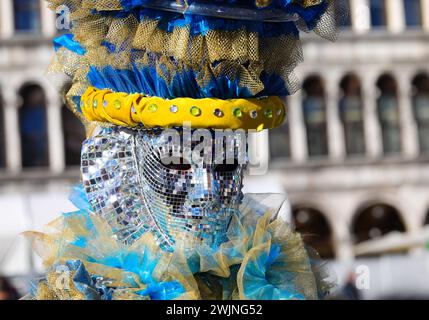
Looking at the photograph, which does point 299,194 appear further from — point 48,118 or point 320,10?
point 320,10

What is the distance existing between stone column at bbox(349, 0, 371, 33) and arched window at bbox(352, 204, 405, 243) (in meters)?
3.24

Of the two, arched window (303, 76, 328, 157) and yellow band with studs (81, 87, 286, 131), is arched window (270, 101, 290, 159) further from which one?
yellow band with studs (81, 87, 286, 131)

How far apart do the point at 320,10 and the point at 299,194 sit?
16.1m

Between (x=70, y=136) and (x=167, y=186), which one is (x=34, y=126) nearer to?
(x=70, y=136)

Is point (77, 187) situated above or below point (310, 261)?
above

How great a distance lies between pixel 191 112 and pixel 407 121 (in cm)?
1645

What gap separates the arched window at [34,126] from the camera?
16781 mm

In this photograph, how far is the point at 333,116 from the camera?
688 inches

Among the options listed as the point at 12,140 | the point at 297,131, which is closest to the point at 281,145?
the point at 297,131

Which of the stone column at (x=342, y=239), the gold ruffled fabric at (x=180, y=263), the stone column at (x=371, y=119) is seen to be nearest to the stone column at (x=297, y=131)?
the stone column at (x=371, y=119)

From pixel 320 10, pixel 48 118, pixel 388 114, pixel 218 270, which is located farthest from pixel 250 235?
pixel 388 114

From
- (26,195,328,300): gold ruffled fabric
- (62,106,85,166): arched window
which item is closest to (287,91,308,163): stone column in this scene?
(62,106,85,166): arched window
